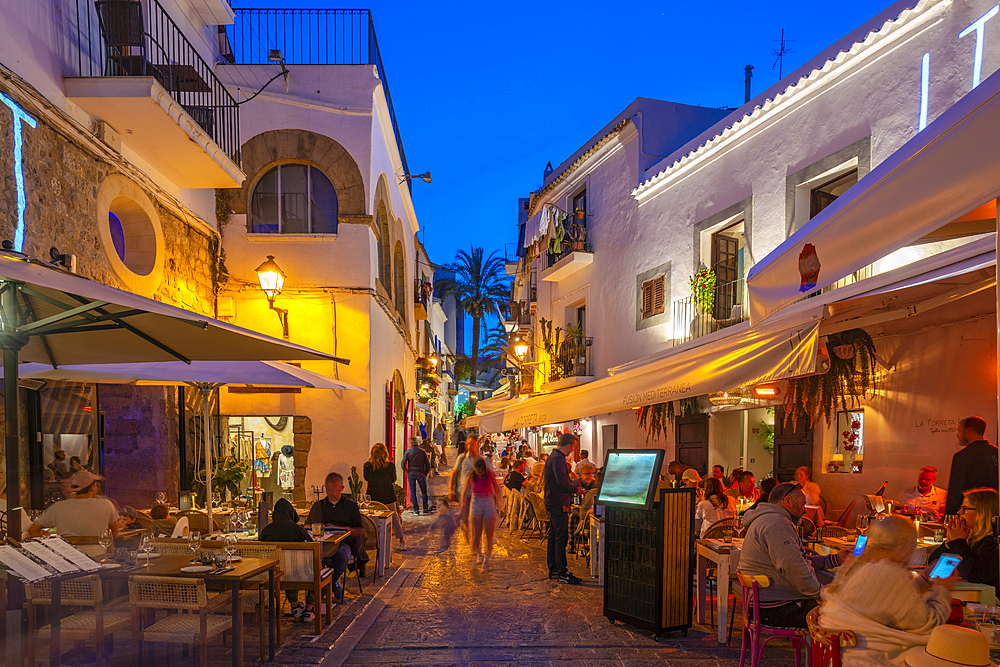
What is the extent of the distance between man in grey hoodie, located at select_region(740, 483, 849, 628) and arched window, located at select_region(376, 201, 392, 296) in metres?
10.5

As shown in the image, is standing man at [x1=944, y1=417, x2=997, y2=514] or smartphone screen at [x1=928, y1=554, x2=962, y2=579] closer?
smartphone screen at [x1=928, y1=554, x2=962, y2=579]

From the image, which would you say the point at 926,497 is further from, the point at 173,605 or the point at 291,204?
the point at 291,204

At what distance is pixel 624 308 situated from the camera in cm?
1544

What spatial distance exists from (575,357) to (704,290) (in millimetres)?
5633

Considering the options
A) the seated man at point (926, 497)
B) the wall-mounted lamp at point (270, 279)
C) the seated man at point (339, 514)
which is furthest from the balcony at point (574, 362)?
the seated man at point (339, 514)

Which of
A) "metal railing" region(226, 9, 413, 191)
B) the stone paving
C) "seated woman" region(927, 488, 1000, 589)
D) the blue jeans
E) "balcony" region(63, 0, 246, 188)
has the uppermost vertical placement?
"metal railing" region(226, 9, 413, 191)

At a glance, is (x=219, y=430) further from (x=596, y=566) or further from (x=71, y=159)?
(x=596, y=566)

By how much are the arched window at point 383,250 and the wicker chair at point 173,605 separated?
988cm

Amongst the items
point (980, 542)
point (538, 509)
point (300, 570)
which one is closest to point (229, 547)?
point (300, 570)

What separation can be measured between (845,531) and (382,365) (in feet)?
30.3

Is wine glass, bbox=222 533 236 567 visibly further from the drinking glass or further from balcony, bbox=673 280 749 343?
balcony, bbox=673 280 749 343

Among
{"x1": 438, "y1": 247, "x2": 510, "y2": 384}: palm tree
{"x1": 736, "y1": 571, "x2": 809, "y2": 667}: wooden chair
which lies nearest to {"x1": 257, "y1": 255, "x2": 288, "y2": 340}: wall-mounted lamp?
{"x1": 736, "y1": 571, "x2": 809, "y2": 667}: wooden chair

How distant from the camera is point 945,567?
4219 mm

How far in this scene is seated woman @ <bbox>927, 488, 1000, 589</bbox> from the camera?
4.71 meters
